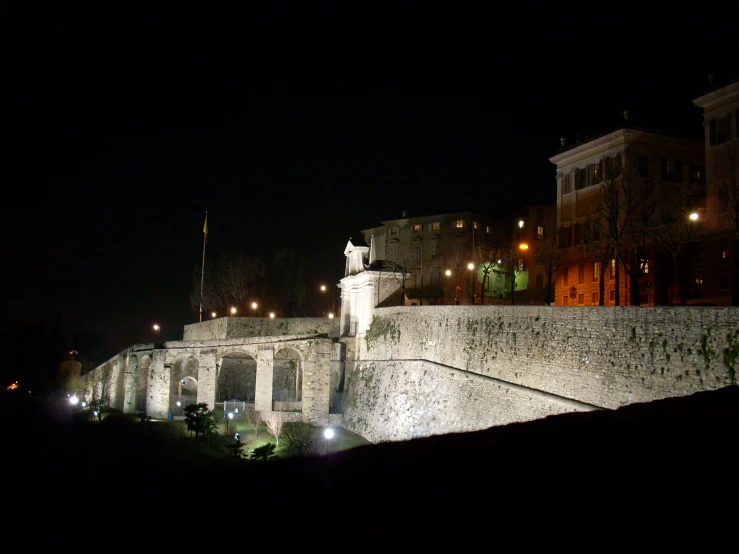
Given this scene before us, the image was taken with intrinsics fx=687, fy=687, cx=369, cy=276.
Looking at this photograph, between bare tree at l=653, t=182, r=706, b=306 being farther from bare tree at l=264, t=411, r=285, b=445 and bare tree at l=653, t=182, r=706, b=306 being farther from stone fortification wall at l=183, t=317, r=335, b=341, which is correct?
stone fortification wall at l=183, t=317, r=335, b=341

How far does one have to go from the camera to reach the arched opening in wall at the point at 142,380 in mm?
58750

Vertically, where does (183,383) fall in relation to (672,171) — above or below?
below

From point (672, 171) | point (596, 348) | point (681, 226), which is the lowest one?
point (596, 348)

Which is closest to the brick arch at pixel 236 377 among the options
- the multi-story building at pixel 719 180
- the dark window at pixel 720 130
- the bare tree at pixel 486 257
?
the bare tree at pixel 486 257

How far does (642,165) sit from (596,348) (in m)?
22.5

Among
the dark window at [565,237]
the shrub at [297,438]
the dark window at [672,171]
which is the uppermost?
the dark window at [672,171]

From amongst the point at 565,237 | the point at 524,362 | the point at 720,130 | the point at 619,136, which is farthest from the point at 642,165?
the point at 524,362

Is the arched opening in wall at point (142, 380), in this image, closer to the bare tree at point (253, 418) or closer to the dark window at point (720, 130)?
the bare tree at point (253, 418)

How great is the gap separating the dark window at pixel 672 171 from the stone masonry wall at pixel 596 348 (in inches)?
740

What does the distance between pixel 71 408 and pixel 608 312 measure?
5535 cm

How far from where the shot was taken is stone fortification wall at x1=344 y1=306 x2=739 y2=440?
24.5 meters

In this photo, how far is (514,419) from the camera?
30.5m

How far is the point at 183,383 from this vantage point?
67.2 meters

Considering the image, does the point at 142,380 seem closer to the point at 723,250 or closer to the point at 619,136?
the point at 619,136
